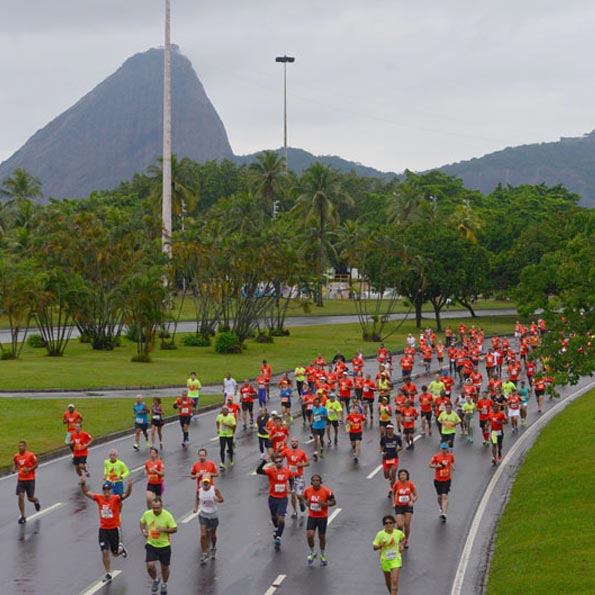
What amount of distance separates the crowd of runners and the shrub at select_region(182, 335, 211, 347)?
59.4ft

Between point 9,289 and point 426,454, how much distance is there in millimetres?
30618

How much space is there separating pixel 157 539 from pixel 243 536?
3.77 meters

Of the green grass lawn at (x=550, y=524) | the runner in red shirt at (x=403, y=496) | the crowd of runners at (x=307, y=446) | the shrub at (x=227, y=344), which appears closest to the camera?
the green grass lawn at (x=550, y=524)

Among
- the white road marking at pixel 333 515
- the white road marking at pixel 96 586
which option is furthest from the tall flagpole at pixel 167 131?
the white road marking at pixel 96 586

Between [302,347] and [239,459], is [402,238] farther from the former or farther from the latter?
[239,459]

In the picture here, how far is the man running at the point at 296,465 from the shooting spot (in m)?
18.5

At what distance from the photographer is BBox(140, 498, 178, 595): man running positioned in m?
14.1

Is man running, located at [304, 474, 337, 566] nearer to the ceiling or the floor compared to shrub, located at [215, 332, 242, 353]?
nearer to the floor

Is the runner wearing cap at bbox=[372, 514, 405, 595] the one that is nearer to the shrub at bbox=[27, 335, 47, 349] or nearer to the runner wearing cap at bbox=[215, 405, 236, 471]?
the runner wearing cap at bbox=[215, 405, 236, 471]

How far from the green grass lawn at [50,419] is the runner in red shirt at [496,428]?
11.8 meters

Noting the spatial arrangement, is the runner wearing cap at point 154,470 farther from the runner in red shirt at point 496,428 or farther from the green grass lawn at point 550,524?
the runner in red shirt at point 496,428

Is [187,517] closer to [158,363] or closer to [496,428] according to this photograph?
[496,428]

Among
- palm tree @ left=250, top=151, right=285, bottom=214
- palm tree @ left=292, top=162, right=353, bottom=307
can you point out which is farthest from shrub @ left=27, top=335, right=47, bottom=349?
palm tree @ left=250, top=151, right=285, bottom=214

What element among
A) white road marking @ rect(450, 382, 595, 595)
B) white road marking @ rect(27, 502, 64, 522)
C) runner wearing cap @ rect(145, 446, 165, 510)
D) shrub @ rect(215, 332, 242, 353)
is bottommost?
white road marking @ rect(450, 382, 595, 595)
